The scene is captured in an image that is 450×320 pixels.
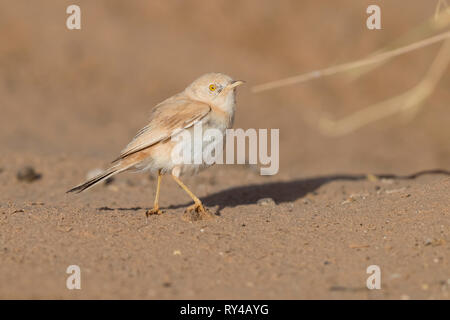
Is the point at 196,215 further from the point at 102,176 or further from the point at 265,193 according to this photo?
the point at 265,193

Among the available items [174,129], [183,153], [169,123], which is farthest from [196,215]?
[169,123]

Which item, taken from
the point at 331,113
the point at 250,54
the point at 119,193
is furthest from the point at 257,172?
the point at 250,54

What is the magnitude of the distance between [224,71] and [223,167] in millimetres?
5254

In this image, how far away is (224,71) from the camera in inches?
595

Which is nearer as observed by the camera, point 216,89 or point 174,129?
point 174,129

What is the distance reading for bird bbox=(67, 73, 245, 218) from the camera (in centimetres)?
611

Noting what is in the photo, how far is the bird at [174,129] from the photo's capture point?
6.11 metres

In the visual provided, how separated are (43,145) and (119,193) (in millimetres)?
3729

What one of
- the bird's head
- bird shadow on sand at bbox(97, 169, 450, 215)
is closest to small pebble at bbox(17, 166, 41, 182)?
bird shadow on sand at bbox(97, 169, 450, 215)

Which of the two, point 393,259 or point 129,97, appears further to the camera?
point 129,97

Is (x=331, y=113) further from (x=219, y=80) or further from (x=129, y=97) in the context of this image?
(x=219, y=80)

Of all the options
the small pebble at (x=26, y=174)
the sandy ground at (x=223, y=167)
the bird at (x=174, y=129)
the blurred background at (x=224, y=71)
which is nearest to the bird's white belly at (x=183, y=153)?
the bird at (x=174, y=129)

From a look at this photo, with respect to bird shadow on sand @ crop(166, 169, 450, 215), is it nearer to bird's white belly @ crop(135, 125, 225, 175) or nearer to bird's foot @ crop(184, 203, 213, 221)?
bird's white belly @ crop(135, 125, 225, 175)

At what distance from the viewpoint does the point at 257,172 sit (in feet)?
32.9
